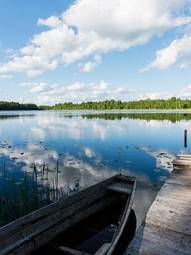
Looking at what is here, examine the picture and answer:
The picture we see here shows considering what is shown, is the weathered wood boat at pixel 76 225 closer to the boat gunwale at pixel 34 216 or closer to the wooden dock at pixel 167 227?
the boat gunwale at pixel 34 216

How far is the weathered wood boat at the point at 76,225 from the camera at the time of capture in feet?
14.7

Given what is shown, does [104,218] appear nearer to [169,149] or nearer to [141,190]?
[141,190]

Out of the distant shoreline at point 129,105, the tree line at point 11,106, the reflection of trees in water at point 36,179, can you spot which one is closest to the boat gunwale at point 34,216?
the reflection of trees in water at point 36,179

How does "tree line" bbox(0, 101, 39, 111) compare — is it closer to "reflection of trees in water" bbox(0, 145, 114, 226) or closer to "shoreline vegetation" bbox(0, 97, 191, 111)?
"shoreline vegetation" bbox(0, 97, 191, 111)

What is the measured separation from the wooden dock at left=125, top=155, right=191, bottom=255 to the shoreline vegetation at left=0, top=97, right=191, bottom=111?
338 ft

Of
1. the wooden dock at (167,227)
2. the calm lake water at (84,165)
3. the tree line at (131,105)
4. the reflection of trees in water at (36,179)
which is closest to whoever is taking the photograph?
→ the wooden dock at (167,227)

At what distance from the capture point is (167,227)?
189 inches

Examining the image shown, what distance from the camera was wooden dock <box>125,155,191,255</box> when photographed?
411cm

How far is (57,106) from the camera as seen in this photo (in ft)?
497

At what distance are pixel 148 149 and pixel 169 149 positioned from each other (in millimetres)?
1700

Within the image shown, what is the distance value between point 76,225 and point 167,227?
2580 millimetres

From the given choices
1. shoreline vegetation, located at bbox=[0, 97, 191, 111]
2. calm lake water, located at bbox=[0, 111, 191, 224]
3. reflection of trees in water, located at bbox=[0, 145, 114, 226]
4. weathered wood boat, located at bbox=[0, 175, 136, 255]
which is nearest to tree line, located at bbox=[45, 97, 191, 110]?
shoreline vegetation, located at bbox=[0, 97, 191, 111]

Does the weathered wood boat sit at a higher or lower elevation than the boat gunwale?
lower

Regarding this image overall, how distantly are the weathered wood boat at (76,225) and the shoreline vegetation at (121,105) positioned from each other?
337 ft
